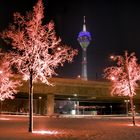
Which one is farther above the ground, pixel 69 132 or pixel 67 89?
pixel 67 89

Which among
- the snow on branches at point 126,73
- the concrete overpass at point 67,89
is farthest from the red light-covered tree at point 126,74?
the concrete overpass at point 67,89

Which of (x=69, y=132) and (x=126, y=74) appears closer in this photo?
(x=69, y=132)

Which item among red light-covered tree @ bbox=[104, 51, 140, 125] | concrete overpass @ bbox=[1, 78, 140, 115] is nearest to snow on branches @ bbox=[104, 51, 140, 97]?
red light-covered tree @ bbox=[104, 51, 140, 125]

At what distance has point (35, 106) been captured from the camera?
113875mm

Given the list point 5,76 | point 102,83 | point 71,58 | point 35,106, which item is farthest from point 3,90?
point 35,106

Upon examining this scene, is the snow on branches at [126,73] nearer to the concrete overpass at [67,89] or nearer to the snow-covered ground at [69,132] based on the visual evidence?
the snow-covered ground at [69,132]

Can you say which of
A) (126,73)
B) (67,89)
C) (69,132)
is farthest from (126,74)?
(67,89)

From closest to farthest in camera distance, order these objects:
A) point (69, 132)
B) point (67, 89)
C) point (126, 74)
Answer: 1. point (69, 132)
2. point (126, 74)
3. point (67, 89)

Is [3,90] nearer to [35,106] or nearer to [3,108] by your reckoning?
[3,108]

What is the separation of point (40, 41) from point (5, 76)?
29861 mm

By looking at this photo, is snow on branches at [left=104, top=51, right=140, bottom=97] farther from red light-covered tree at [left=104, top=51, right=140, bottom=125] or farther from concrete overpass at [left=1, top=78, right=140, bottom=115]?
concrete overpass at [left=1, top=78, right=140, bottom=115]

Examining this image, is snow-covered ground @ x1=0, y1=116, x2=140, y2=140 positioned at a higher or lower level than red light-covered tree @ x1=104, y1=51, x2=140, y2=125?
lower

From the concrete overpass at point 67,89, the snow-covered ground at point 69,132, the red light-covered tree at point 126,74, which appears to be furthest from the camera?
the concrete overpass at point 67,89

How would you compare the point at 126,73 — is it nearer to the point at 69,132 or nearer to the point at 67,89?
the point at 69,132
